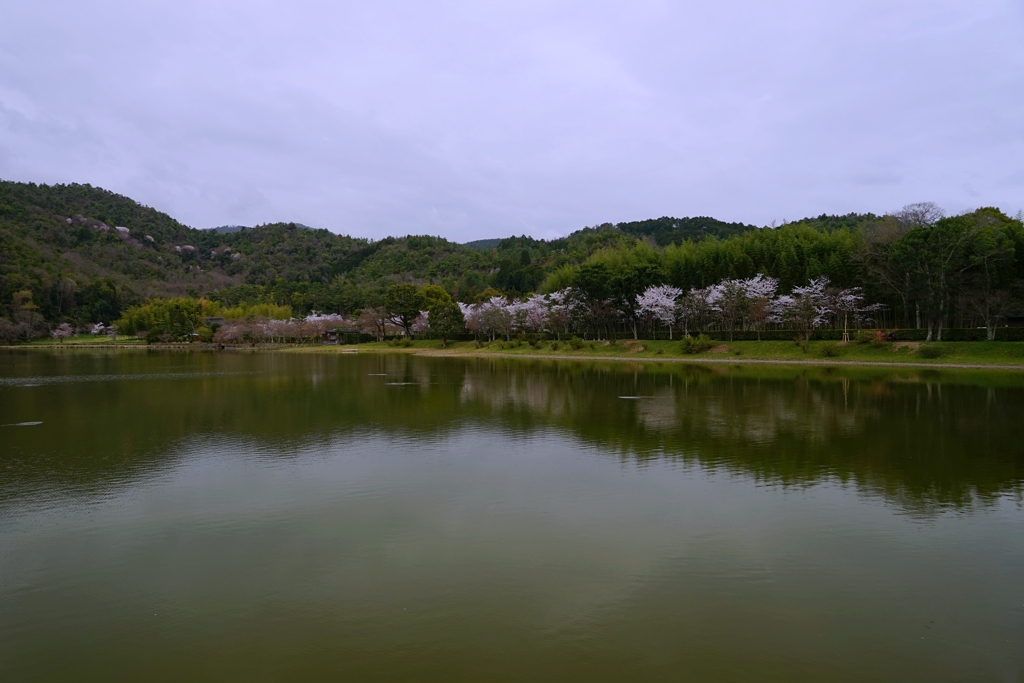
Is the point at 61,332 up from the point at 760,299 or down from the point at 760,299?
down

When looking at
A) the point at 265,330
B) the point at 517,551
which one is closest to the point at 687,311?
the point at 517,551

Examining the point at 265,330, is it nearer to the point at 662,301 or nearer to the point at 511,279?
the point at 511,279

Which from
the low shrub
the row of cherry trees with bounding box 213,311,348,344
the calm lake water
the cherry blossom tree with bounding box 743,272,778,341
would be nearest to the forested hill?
the row of cherry trees with bounding box 213,311,348,344

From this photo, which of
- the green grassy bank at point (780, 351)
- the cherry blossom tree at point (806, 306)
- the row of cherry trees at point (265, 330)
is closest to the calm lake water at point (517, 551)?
the green grassy bank at point (780, 351)

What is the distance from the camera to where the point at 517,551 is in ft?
23.5

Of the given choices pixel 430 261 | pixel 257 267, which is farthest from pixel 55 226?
pixel 430 261

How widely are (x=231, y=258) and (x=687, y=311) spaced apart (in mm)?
103114

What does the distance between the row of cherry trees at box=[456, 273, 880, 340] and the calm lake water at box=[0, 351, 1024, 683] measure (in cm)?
2555

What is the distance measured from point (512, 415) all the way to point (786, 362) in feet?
78.8

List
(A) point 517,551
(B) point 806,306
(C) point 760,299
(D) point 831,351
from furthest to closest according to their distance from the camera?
(C) point 760,299 → (B) point 806,306 → (D) point 831,351 → (A) point 517,551

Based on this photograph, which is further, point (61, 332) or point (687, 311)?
point (61, 332)

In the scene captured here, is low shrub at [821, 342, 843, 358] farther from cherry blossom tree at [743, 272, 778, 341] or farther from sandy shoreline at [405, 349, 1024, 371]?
cherry blossom tree at [743, 272, 778, 341]

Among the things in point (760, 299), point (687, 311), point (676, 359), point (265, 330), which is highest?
point (760, 299)

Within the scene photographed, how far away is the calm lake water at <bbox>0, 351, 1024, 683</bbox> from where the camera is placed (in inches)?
197
